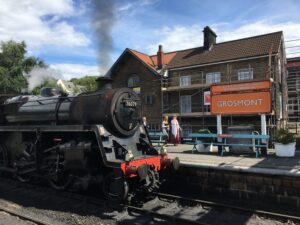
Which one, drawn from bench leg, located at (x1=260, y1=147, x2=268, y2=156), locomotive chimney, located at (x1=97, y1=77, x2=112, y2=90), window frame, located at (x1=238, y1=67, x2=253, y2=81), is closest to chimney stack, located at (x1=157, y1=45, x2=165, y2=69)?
window frame, located at (x1=238, y1=67, x2=253, y2=81)

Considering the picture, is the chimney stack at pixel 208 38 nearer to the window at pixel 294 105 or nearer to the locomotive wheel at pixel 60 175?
the window at pixel 294 105

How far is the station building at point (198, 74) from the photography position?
2262 centimetres

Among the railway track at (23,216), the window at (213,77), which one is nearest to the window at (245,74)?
the window at (213,77)

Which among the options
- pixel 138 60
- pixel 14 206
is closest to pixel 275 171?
pixel 14 206

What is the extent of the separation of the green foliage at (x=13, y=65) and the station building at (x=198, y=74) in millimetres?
12662


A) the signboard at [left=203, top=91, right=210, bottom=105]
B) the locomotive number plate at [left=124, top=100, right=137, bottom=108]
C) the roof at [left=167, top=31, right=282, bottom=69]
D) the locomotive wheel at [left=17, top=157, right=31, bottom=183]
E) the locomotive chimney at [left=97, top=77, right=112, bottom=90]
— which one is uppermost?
the roof at [left=167, top=31, right=282, bottom=69]

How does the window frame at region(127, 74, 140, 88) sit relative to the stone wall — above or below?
above

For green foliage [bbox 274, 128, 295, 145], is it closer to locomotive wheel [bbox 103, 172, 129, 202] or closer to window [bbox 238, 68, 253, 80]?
locomotive wheel [bbox 103, 172, 129, 202]

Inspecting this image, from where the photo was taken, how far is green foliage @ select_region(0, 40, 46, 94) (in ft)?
114

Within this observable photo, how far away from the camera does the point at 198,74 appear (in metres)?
25.4

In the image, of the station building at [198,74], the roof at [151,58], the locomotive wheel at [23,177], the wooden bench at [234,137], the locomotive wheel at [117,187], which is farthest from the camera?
the roof at [151,58]

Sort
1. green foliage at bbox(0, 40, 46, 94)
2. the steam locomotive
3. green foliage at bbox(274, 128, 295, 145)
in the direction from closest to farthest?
the steam locomotive, green foliage at bbox(274, 128, 295, 145), green foliage at bbox(0, 40, 46, 94)

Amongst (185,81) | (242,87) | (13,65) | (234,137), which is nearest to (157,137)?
(242,87)

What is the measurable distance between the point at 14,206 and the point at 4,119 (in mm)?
3889
